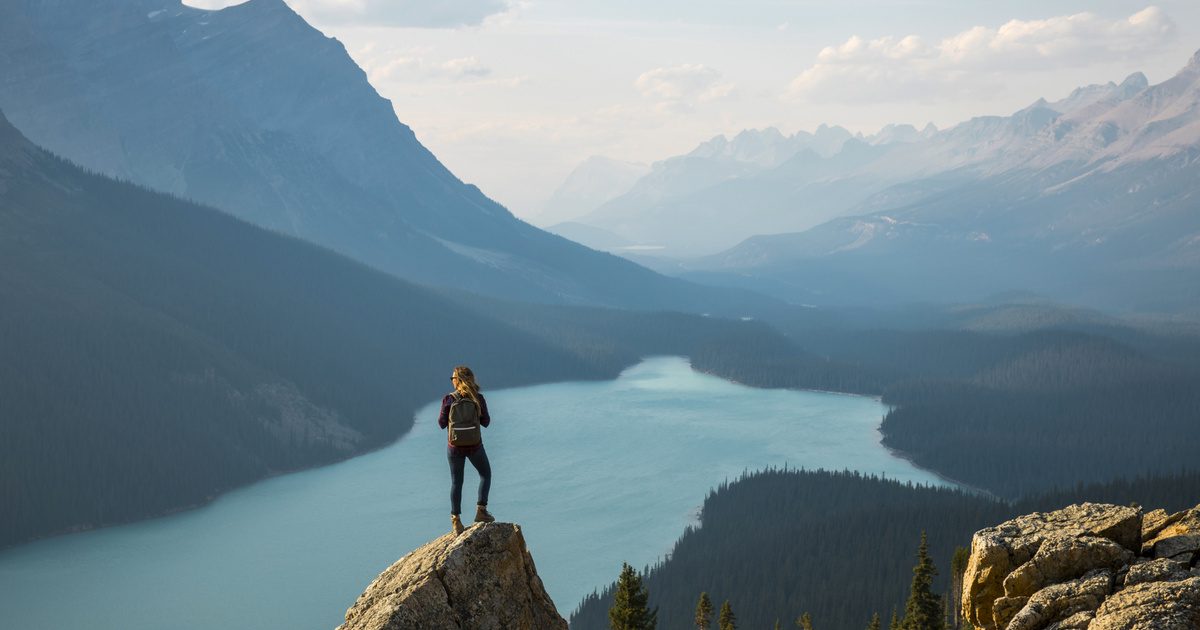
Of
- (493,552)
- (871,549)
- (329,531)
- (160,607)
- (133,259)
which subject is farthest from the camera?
(133,259)

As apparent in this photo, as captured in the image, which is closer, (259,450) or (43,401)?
(43,401)

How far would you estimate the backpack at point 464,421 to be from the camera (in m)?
22.5

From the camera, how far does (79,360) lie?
14850cm

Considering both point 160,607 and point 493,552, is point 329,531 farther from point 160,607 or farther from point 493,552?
point 493,552

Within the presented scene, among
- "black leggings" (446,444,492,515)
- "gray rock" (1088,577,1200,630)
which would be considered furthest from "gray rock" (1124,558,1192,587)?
"black leggings" (446,444,492,515)

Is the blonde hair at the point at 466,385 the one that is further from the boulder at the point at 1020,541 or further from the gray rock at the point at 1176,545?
the gray rock at the point at 1176,545

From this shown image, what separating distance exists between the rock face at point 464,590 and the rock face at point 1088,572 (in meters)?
8.96

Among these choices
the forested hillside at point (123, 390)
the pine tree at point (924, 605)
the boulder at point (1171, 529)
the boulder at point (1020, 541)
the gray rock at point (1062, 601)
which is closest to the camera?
the gray rock at point (1062, 601)

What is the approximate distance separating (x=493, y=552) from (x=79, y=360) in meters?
146

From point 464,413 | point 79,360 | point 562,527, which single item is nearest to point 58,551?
point 79,360

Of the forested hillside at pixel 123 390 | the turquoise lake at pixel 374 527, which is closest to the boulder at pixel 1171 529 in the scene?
the turquoise lake at pixel 374 527

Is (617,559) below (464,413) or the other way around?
below

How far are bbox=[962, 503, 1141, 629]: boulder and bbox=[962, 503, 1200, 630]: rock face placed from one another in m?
0.02

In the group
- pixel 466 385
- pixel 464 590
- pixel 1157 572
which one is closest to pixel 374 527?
pixel 466 385
